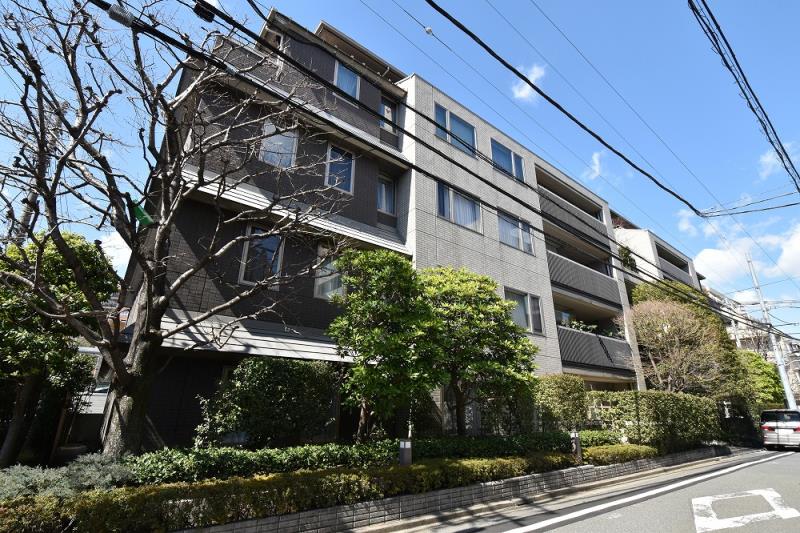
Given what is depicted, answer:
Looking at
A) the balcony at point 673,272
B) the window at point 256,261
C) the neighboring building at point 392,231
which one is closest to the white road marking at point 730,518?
the neighboring building at point 392,231

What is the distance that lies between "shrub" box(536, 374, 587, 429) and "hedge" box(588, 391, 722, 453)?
158 centimetres

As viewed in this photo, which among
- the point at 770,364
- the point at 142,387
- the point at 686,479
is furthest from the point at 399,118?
the point at 770,364

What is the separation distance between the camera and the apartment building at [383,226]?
8.40 meters

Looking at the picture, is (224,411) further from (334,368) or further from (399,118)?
(399,118)

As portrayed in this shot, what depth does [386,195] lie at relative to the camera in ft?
46.1

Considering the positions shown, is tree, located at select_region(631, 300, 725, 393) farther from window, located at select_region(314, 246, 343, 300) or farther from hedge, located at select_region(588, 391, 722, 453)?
window, located at select_region(314, 246, 343, 300)

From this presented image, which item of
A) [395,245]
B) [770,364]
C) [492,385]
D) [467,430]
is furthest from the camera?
[770,364]

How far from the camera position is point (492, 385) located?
9.30 metres

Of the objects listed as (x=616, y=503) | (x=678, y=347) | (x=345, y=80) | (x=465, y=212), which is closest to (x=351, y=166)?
(x=345, y=80)

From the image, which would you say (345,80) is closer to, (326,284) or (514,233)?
(326,284)

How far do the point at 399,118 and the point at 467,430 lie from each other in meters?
11.2

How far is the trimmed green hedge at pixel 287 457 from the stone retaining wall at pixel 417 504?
875mm

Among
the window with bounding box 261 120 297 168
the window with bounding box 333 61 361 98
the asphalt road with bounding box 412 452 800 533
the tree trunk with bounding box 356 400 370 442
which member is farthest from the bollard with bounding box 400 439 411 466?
the window with bounding box 333 61 361 98

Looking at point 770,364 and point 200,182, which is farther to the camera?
point 770,364
